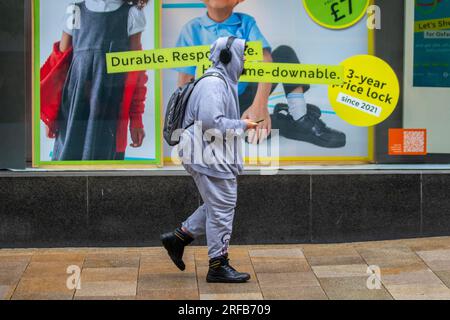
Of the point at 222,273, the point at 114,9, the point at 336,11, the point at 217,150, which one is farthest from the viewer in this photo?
the point at 336,11

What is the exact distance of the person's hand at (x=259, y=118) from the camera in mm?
9188

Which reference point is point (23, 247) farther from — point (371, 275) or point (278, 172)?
point (371, 275)

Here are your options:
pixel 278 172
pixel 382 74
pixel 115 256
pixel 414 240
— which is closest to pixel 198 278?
pixel 115 256

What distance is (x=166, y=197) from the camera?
8.72 m

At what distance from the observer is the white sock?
30.2 ft

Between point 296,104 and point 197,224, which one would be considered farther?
point 296,104

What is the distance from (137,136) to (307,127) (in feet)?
5.28

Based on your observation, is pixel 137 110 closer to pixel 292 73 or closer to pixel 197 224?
pixel 292 73

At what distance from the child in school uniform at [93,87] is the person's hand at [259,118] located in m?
1.01

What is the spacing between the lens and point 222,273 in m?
7.43

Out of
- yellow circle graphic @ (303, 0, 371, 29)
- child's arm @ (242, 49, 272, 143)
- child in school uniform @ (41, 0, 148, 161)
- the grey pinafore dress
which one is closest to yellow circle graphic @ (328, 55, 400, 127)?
yellow circle graphic @ (303, 0, 371, 29)

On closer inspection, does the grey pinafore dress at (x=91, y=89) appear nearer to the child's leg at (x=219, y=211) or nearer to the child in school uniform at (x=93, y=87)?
the child in school uniform at (x=93, y=87)

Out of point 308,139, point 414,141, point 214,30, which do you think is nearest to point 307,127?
point 308,139
